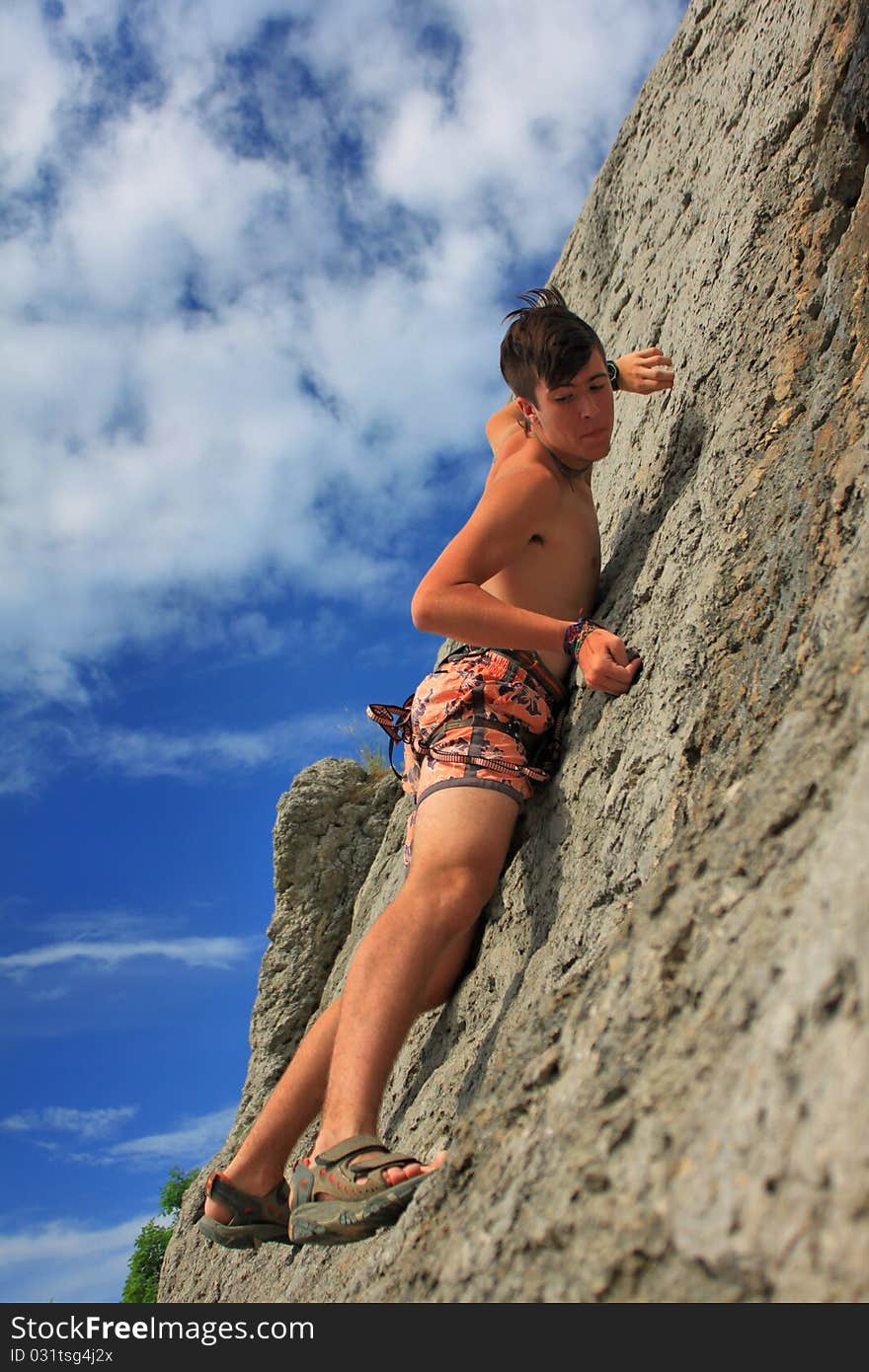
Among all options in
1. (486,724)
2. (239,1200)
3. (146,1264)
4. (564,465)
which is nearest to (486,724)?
(486,724)

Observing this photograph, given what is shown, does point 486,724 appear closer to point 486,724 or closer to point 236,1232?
point 486,724

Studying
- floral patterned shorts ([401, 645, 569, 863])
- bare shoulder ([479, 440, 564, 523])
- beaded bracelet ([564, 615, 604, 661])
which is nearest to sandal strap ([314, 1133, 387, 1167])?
floral patterned shorts ([401, 645, 569, 863])

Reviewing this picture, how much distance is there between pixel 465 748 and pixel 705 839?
1.08 m

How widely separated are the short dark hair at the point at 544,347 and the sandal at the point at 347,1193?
2013 millimetres

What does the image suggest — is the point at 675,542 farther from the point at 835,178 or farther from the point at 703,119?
the point at 703,119

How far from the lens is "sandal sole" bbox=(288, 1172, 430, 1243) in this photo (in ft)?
6.24

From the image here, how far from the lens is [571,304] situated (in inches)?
203

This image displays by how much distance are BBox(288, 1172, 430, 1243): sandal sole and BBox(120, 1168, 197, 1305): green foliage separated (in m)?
6.88

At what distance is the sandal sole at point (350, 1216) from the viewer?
1.90m

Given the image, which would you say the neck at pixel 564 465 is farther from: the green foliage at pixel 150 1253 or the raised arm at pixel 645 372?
the green foliage at pixel 150 1253

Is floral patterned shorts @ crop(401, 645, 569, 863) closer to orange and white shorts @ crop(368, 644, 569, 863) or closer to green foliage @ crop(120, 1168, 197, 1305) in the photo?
orange and white shorts @ crop(368, 644, 569, 863)

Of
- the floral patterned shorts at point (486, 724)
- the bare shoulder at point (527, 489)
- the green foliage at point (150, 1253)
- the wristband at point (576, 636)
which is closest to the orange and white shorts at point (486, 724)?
the floral patterned shorts at point (486, 724)

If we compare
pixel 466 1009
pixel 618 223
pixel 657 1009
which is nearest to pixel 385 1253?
pixel 657 1009

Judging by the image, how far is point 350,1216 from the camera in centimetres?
194
